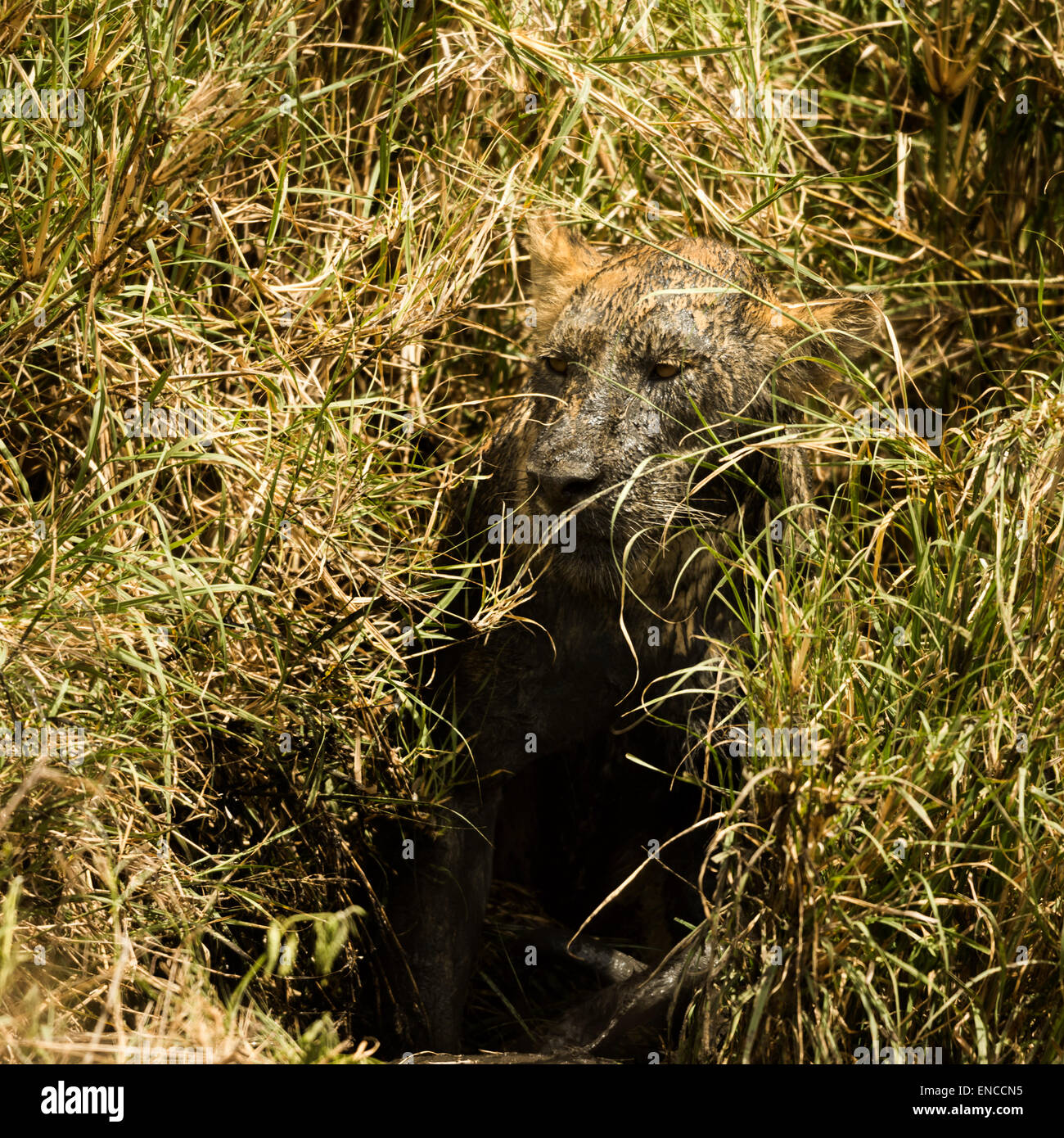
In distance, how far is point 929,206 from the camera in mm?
4859

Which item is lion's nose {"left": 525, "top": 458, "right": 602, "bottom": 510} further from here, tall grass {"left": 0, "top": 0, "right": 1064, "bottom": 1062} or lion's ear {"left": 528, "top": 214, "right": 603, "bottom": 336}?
lion's ear {"left": 528, "top": 214, "right": 603, "bottom": 336}

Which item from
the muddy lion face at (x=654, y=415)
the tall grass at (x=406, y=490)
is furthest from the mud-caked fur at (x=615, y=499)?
the tall grass at (x=406, y=490)

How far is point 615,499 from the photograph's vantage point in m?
3.44

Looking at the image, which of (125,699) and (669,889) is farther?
(669,889)

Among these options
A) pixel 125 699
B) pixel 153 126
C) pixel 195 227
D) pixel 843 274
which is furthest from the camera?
pixel 843 274

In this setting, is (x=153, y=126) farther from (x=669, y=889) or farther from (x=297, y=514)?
(x=669, y=889)

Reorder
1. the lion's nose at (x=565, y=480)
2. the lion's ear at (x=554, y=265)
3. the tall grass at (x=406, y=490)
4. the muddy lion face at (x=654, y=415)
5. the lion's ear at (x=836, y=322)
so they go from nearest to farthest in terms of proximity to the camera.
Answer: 1. the tall grass at (x=406, y=490)
2. the lion's nose at (x=565, y=480)
3. the muddy lion face at (x=654, y=415)
4. the lion's ear at (x=836, y=322)
5. the lion's ear at (x=554, y=265)

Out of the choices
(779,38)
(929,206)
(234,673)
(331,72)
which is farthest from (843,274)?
(234,673)

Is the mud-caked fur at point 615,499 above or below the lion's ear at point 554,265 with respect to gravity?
below

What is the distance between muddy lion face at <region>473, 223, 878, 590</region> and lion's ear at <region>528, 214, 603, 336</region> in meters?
0.13

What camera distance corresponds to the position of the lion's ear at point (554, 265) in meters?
3.96

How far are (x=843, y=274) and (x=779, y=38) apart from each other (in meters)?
0.95

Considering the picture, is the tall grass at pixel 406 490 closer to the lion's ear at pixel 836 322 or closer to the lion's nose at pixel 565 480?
the lion's ear at pixel 836 322

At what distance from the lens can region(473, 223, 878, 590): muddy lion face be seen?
11.1 ft
